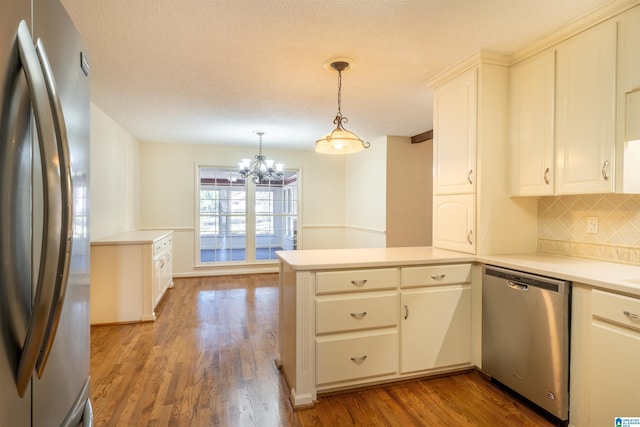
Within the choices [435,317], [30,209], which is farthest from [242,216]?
[30,209]

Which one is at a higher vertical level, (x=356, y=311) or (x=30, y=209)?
(x=30, y=209)

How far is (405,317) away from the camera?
2332 mm

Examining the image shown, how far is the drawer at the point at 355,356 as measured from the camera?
2.17m

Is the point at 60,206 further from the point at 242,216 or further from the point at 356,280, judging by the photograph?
the point at 242,216

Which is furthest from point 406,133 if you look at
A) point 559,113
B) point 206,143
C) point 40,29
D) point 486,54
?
point 40,29

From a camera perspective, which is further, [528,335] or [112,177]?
[112,177]

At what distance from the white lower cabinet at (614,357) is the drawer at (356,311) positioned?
1.09 m

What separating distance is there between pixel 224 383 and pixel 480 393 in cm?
179

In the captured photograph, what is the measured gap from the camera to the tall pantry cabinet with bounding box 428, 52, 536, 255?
8.45 ft

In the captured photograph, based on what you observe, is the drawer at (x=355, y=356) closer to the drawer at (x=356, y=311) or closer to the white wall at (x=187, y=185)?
the drawer at (x=356, y=311)

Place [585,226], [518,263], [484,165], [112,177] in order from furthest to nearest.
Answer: [112,177]
[484,165]
[585,226]
[518,263]

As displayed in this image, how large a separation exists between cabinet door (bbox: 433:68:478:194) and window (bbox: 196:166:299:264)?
394 cm

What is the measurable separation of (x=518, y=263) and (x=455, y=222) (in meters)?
0.70

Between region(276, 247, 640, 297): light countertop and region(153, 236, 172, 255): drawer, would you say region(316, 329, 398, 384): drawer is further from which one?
region(153, 236, 172, 255): drawer
